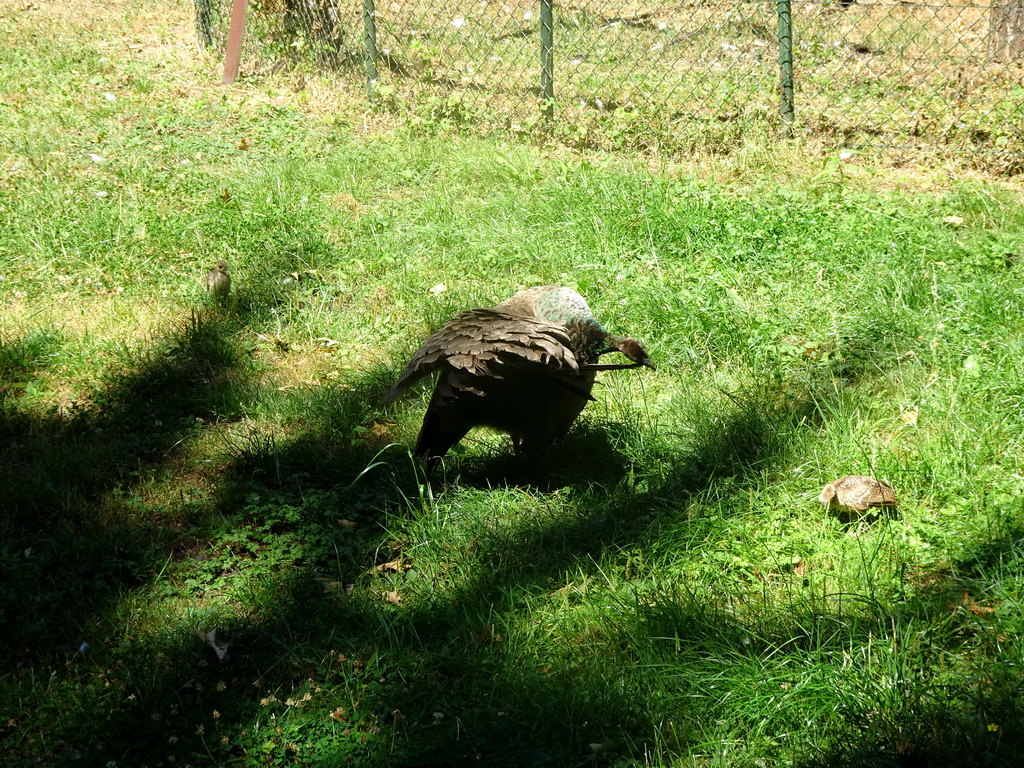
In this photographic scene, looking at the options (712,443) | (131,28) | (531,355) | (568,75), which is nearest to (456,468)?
(531,355)

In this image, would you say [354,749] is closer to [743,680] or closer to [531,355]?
[743,680]

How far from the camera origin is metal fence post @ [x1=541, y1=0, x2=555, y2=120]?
7988mm

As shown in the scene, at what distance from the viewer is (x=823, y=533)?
10.9 ft

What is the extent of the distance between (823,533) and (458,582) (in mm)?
1358

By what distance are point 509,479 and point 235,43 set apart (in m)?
7.49

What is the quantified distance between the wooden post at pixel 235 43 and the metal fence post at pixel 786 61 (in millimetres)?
5617

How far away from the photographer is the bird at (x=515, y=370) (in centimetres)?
362

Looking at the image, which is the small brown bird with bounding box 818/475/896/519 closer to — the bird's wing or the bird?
the bird

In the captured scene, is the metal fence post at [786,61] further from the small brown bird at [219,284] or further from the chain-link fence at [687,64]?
the small brown bird at [219,284]

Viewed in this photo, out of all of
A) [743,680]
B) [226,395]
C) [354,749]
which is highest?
[226,395]

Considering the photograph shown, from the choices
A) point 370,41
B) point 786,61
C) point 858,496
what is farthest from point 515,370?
point 370,41

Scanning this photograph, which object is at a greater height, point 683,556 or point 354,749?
point 683,556

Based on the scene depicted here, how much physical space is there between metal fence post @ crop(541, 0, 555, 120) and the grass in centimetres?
108

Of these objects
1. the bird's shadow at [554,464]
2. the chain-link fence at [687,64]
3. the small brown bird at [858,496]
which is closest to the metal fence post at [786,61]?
the chain-link fence at [687,64]
